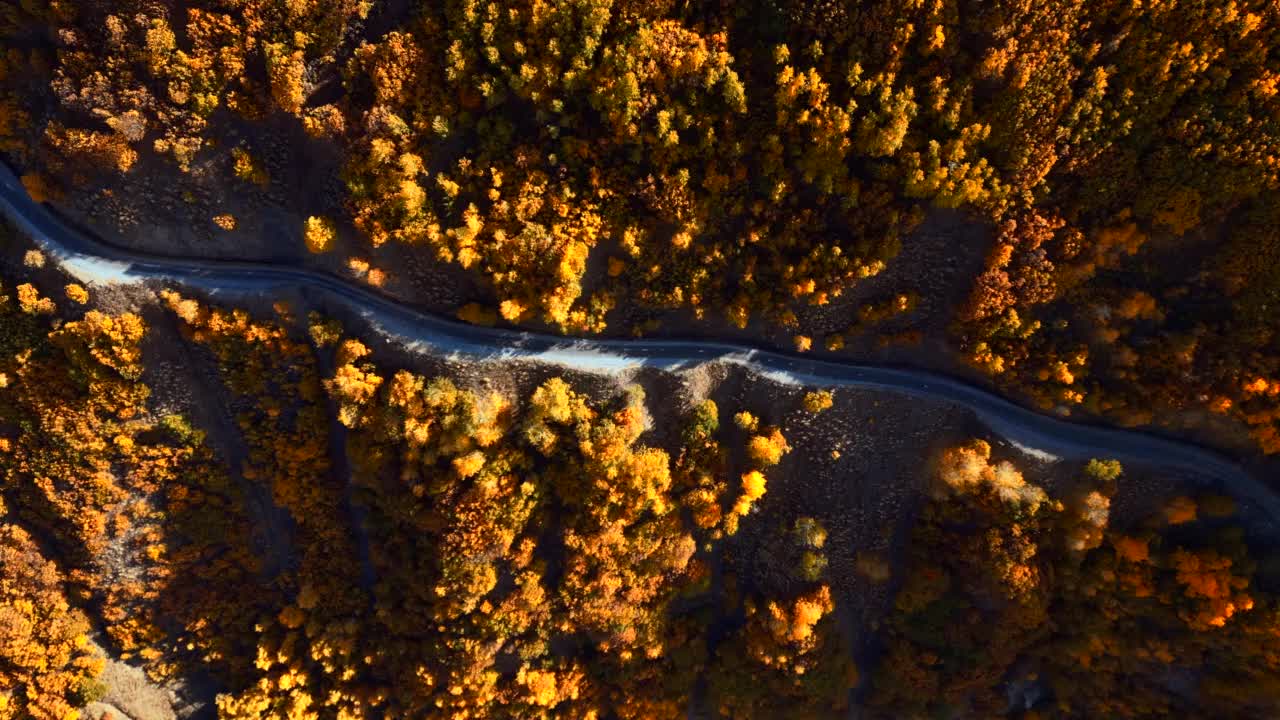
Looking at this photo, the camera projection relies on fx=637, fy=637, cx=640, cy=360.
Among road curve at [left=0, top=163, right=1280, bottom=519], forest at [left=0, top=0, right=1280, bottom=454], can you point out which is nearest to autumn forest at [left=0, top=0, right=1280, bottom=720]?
forest at [left=0, top=0, right=1280, bottom=454]

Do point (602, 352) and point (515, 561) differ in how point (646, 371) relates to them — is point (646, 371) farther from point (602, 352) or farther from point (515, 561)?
point (515, 561)

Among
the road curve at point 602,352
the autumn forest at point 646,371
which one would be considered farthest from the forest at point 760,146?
the road curve at point 602,352

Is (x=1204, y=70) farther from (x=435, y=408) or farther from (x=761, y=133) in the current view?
(x=435, y=408)

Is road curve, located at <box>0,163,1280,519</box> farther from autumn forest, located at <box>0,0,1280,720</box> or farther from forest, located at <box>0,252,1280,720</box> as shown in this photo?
forest, located at <box>0,252,1280,720</box>

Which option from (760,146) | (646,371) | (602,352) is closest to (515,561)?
(602,352)

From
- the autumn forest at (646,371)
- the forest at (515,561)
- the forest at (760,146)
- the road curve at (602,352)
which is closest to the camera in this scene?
the forest at (760,146)

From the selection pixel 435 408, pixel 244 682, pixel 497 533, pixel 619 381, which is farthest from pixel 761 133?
pixel 244 682

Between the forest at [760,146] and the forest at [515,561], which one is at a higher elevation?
the forest at [760,146]

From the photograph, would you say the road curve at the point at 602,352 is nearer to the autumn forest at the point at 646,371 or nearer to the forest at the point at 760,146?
the autumn forest at the point at 646,371

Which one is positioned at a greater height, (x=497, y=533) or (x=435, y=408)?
(x=435, y=408)
